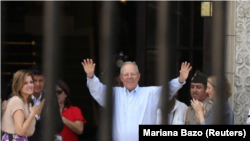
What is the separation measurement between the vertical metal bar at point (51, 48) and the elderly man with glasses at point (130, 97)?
1.22ft

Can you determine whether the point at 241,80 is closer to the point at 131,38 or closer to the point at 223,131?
the point at 131,38

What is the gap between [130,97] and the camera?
3.44 meters

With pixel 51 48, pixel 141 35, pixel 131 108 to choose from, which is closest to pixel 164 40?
pixel 51 48

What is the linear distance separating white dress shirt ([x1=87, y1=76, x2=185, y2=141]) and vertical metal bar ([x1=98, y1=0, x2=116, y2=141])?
0.02m

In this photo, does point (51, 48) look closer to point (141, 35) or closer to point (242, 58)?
point (242, 58)

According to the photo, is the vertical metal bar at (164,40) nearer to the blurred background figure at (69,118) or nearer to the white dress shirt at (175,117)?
the white dress shirt at (175,117)

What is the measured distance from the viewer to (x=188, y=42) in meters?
6.48

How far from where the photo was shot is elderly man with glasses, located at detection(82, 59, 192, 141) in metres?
2.33

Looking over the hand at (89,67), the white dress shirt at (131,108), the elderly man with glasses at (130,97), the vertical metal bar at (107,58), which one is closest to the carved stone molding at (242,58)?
the elderly man with glasses at (130,97)

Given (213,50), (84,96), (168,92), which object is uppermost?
(213,50)

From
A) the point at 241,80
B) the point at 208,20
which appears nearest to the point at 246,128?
the point at 208,20

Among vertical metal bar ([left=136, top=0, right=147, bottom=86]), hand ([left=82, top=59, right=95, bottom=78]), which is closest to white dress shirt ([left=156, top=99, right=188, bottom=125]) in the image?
hand ([left=82, top=59, right=95, bottom=78])

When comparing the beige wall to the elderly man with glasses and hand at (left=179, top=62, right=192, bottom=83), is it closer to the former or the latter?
the elderly man with glasses

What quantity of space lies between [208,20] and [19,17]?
15.8 ft
